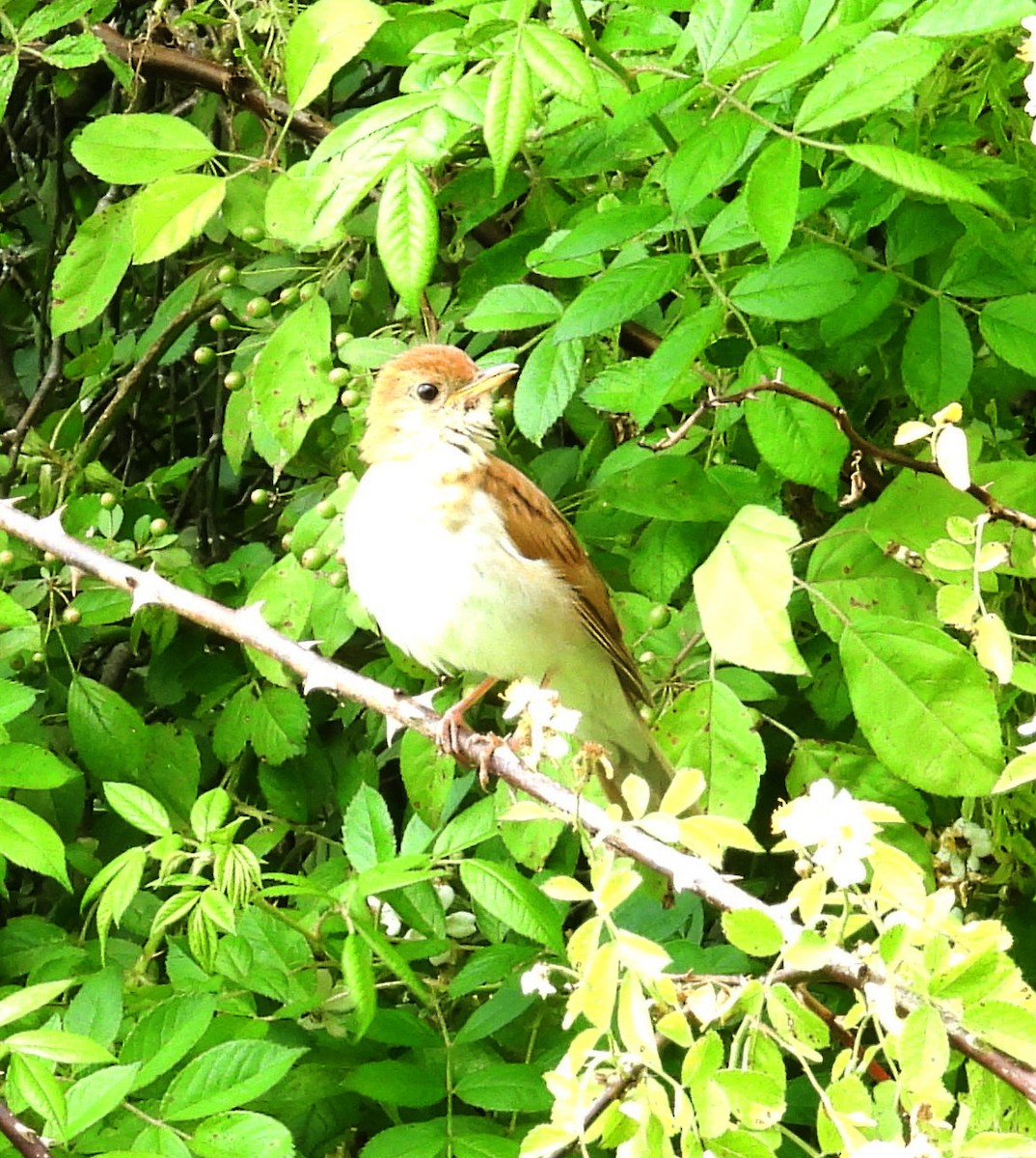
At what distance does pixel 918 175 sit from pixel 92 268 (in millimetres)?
2022

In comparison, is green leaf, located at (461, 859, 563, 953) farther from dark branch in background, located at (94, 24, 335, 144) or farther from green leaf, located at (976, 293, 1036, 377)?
dark branch in background, located at (94, 24, 335, 144)

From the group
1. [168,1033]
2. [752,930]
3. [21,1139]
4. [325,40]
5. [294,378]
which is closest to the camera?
[752,930]

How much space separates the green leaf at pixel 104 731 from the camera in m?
3.21

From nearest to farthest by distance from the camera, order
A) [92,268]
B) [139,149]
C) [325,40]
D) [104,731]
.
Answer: [325,40], [139,149], [104,731], [92,268]

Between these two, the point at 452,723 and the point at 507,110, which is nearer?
the point at 507,110

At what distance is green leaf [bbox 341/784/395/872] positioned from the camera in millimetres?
2539

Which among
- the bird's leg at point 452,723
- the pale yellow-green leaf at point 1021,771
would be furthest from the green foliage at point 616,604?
the bird's leg at point 452,723

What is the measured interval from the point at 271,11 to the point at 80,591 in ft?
4.25

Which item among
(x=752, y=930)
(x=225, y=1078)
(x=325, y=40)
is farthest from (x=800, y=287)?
(x=225, y=1078)

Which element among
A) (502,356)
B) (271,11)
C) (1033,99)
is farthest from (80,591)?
(1033,99)

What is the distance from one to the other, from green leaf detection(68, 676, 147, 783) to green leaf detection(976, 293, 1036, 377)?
190cm

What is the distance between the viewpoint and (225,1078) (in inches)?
86.3

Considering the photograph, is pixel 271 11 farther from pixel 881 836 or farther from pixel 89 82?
pixel 881 836

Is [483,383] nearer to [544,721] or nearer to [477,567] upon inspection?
[477,567]
